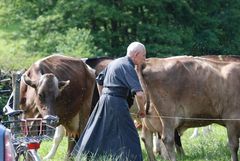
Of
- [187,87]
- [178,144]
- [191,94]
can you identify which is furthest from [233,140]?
[178,144]

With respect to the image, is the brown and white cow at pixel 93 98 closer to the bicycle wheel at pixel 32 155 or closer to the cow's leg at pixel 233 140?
the cow's leg at pixel 233 140

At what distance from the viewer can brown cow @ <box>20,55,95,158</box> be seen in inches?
447

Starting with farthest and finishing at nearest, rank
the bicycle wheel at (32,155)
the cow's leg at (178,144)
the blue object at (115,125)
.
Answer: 1. the cow's leg at (178,144)
2. the blue object at (115,125)
3. the bicycle wheel at (32,155)

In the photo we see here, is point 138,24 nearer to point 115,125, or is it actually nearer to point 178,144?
point 178,144

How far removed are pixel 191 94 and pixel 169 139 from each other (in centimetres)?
83

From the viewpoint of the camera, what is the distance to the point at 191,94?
11.3 metres

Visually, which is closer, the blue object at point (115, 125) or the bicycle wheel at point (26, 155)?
the bicycle wheel at point (26, 155)

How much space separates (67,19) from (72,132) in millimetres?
17008

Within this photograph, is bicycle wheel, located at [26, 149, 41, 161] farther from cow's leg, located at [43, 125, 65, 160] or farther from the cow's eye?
cow's leg, located at [43, 125, 65, 160]

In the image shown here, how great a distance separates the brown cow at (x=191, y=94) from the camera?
1127 centimetres

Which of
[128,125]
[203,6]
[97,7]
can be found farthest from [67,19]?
[128,125]

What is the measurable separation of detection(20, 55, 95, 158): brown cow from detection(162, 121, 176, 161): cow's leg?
175 cm

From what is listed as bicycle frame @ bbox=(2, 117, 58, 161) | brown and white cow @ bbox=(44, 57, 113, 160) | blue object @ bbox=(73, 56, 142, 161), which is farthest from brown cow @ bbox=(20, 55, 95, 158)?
bicycle frame @ bbox=(2, 117, 58, 161)

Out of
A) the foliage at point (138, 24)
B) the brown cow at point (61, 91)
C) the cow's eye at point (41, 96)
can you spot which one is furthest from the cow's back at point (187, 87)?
the foliage at point (138, 24)
